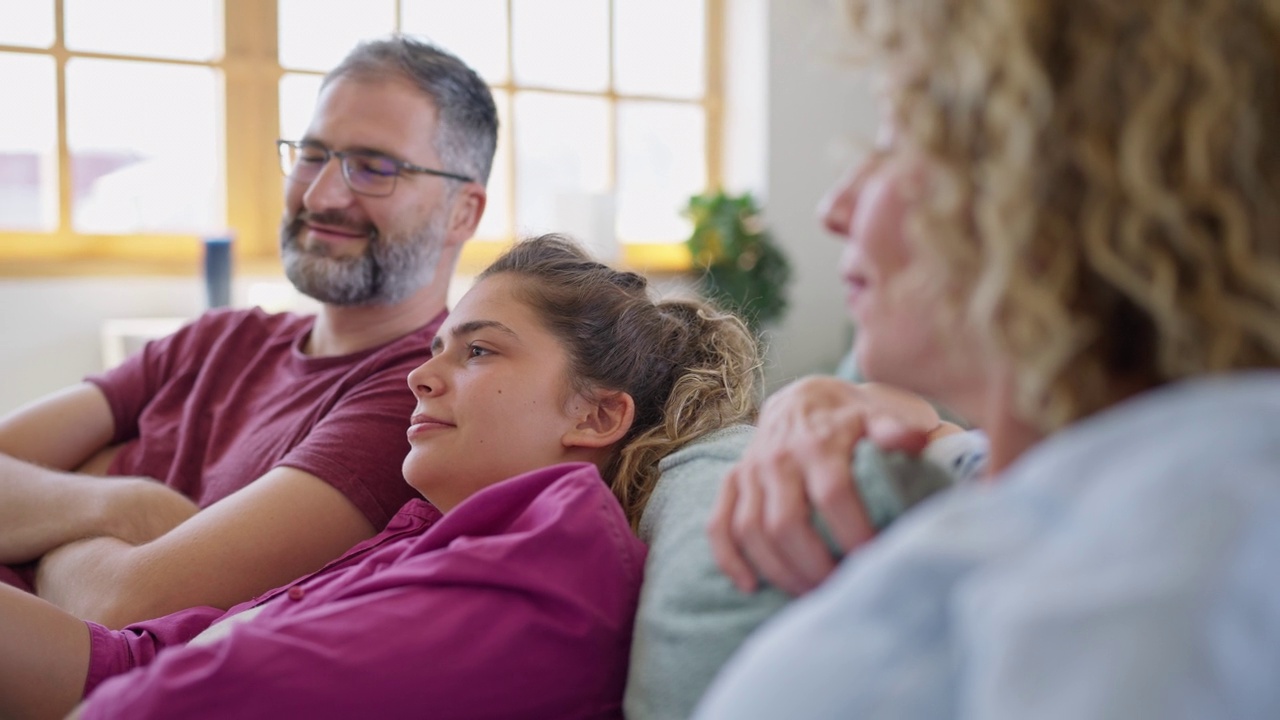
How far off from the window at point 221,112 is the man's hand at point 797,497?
3.24 m

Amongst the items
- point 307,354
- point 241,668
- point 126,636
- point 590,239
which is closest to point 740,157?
point 590,239

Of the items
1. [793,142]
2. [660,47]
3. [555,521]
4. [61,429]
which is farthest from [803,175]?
[555,521]

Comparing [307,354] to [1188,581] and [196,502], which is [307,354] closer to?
[196,502]

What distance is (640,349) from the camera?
1.50 metres

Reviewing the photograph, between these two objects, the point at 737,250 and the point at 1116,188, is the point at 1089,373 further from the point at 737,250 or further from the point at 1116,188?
the point at 737,250

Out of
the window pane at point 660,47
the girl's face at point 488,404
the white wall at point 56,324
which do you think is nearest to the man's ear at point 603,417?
the girl's face at point 488,404

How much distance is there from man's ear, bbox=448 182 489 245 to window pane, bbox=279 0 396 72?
224 centimetres

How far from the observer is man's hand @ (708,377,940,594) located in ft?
2.77

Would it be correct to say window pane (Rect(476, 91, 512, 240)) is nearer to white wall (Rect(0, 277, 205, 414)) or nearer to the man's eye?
white wall (Rect(0, 277, 205, 414))

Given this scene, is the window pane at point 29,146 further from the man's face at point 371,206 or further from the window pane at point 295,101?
the man's face at point 371,206

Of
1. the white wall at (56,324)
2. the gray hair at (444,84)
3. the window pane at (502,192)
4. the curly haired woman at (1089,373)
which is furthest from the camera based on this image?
the window pane at (502,192)

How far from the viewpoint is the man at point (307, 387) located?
→ 5.21 feet

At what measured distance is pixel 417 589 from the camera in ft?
3.23

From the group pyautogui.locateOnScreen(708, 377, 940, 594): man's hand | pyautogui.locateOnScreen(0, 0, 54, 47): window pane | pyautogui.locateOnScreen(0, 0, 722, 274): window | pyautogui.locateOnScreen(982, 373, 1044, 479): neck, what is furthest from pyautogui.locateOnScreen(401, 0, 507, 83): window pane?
pyautogui.locateOnScreen(982, 373, 1044, 479): neck
